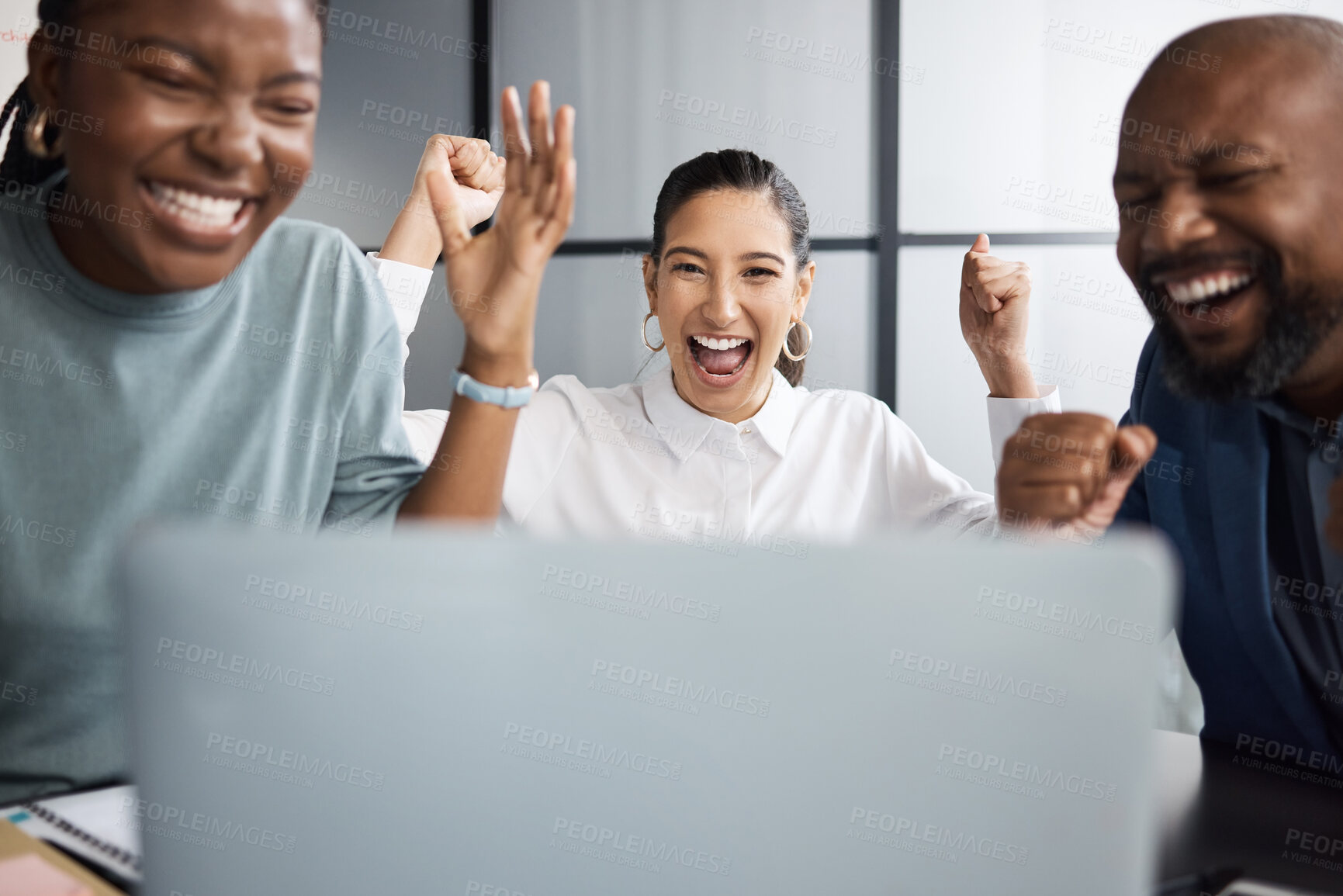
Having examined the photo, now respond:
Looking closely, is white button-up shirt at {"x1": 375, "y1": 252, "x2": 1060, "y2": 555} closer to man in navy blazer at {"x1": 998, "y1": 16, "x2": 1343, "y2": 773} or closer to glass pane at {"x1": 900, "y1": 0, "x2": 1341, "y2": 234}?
man in navy blazer at {"x1": 998, "y1": 16, "x2": 1343, "y2": 773}

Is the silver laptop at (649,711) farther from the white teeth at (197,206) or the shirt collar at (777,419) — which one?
the shirt collar at (777,419)

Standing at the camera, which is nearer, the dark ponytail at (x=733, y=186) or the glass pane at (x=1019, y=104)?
the dark ponytail at (x=733, y=186)

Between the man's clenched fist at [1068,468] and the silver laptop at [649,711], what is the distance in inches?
19.0

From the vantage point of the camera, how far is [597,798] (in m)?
0.36

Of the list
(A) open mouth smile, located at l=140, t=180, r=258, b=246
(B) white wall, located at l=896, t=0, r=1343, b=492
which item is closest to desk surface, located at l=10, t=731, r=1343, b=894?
(A) open mouth smile, located at l=140, t=180, r=258, b=246

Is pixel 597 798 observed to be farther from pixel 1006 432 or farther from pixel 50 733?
pixel 1006 432

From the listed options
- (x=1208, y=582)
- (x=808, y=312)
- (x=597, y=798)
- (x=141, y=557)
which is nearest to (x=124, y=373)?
(x=141, y=557)

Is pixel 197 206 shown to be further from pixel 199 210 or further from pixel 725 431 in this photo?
pixel 725 431

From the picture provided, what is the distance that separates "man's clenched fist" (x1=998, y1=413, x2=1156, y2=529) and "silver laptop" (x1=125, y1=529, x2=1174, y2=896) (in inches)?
19.0

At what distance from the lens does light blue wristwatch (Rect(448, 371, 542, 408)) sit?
88 centimetres

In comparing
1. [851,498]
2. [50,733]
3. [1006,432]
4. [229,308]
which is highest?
[229,308]

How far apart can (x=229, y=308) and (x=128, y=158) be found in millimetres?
184

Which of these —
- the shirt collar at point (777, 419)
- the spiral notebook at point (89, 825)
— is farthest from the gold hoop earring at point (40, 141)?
the shirt collar at point (777, 419)

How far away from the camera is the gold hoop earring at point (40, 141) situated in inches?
33.4
